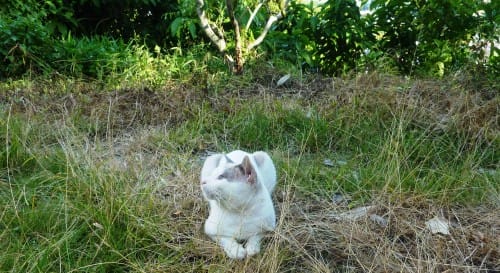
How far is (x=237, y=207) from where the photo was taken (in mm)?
2025

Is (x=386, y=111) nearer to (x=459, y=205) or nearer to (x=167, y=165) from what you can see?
(x=459, y=205)

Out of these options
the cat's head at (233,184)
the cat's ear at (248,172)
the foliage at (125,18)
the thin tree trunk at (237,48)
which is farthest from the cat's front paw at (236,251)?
the foliage at (125,18)

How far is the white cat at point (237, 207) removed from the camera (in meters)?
1.97

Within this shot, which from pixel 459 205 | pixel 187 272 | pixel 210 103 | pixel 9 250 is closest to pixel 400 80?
pixel 210 103

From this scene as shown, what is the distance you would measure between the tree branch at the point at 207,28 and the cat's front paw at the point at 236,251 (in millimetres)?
2891

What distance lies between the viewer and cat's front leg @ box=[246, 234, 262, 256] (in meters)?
2.06

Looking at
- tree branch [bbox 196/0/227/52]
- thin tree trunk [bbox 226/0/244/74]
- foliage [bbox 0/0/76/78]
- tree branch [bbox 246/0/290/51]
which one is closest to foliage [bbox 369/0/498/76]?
tree branch [bbox 246/0/290/51]

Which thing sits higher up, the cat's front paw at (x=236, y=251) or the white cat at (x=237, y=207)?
the white cat at (x=237, y=207)

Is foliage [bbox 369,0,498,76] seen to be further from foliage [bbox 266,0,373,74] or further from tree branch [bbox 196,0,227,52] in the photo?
tree branch [bbox 196,0,227,52]

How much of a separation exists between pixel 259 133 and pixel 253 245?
137 centimetres

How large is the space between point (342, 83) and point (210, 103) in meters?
1.09

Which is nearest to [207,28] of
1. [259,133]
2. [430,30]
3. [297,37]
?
[297,37]

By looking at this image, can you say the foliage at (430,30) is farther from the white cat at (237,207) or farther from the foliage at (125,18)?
the white cat at (237,207)

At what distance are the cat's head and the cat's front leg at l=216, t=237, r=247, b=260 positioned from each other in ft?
0.55
